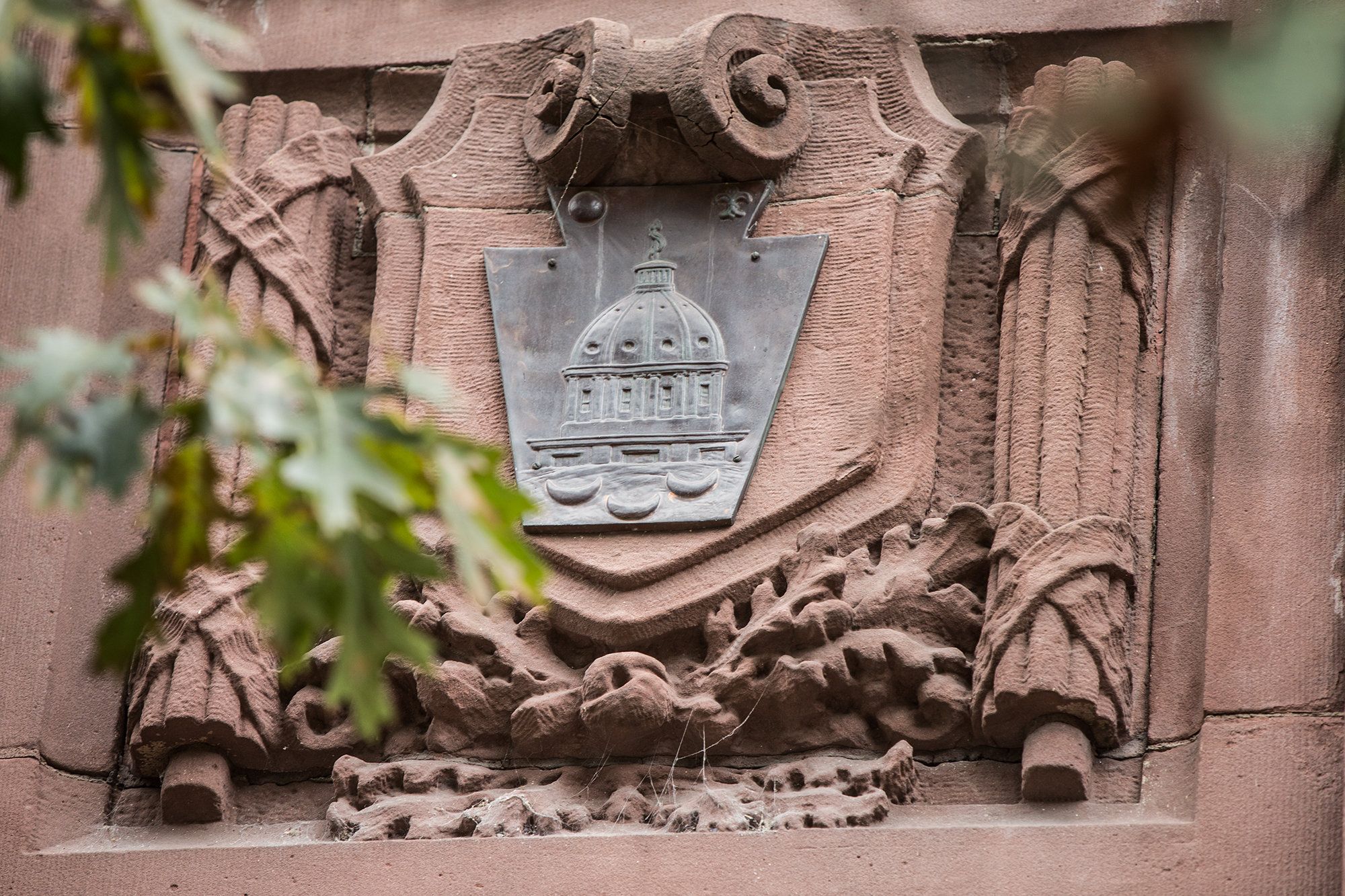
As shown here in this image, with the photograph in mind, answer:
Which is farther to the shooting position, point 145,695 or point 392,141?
point 392,141

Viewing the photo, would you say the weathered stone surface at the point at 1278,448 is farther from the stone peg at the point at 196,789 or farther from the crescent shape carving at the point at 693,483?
the stone peg at the point at 196,789

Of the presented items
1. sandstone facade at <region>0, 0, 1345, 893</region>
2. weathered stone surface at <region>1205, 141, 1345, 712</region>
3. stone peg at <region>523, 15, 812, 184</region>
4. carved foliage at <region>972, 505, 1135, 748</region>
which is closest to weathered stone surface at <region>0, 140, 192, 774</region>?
sandstone facade at <region>0, 0, 1345, 893</region>

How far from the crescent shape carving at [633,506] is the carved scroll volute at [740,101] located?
2.71 feet

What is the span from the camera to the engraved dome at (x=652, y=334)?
15.5 ft

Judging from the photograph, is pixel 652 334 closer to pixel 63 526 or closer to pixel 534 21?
pixel 534 21

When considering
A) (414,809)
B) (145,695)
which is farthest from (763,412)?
(145,695)

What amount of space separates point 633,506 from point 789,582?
340 mm

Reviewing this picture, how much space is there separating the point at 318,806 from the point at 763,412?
116 cm

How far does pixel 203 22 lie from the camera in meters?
2.36

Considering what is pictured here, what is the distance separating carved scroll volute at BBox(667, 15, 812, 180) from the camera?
4902mm

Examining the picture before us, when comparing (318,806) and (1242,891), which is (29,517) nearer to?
(318,806)

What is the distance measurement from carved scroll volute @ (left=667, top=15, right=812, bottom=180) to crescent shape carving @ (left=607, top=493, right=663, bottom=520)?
83cm

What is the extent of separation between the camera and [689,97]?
16.1 feet

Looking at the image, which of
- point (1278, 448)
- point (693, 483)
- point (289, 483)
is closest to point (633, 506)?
point (693, 483)
